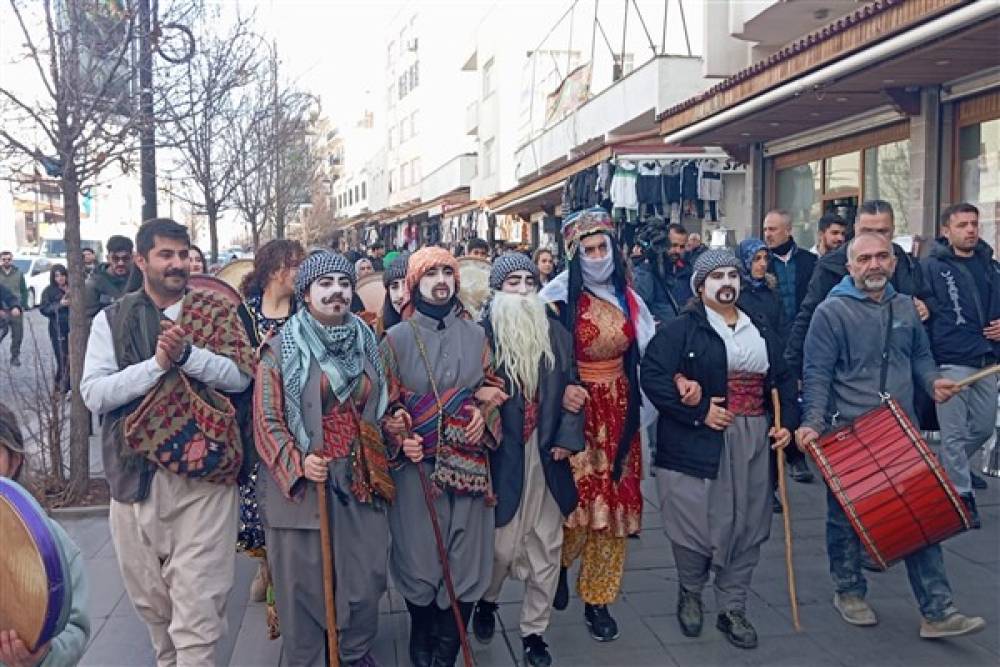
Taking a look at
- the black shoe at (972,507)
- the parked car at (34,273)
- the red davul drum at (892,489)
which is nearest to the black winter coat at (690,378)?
the red davul drum at (892,489)

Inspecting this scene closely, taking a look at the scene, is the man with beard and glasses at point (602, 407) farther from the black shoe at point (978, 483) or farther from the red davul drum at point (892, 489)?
the black shoe at point (978, 483)

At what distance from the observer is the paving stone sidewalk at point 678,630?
167 inches

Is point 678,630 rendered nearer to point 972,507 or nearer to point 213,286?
point 972,507

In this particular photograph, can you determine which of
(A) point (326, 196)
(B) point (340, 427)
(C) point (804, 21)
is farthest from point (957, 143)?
(A) point (326, 196)

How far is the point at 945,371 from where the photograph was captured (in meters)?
5.97

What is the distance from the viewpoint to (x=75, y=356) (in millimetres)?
6809

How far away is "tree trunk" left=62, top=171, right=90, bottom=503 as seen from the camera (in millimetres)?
6727

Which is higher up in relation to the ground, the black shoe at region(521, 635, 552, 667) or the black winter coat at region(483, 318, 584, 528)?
the black winter coat at region(483, 318, 584, 528)

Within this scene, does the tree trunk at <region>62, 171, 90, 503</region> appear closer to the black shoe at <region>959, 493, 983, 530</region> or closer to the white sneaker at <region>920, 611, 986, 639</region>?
the white sneaker at <region>920, 611, 986, 639</region>

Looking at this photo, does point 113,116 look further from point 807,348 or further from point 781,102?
point 781,102

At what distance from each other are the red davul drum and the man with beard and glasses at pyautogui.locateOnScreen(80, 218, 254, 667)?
2.76 meters

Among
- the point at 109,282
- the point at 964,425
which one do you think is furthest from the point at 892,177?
the point at 109,282

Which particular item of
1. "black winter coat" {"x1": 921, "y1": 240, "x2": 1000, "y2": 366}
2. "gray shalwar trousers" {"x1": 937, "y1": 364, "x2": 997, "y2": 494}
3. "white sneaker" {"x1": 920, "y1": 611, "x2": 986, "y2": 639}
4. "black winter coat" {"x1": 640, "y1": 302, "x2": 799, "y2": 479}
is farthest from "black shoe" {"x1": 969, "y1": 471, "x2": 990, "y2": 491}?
"black winter coat" {"x1": 640, "y1": 302, "x2": 799, "y2": 479}

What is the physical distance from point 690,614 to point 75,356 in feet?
16.0
